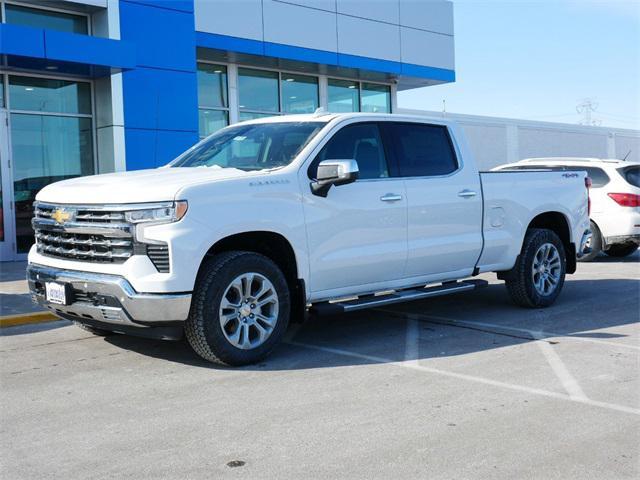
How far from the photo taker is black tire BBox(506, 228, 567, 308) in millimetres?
8328

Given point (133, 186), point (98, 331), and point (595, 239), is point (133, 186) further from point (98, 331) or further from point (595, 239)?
point (595, 239)

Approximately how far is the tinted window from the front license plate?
7.73ft

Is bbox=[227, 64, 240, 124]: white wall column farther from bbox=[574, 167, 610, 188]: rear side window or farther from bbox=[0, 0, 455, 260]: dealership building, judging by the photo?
bbox=[574, 167, 610, 188]: rear side window

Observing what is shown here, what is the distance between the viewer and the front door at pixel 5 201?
13.5m

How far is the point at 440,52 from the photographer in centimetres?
2097

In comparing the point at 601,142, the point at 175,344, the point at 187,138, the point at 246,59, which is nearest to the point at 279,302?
the point at 175,344

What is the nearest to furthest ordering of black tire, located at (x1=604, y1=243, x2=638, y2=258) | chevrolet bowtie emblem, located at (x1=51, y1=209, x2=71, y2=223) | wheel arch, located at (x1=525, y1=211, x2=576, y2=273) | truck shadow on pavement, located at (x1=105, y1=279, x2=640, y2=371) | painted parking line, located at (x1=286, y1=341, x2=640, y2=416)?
painted parking line, located at (x1=286, y1=341, x2=640, y2=416) → chevrolet bowtie emblem, located at (x1=51, y1=209, x2=71, y2=223) → truck shadow on pavement, located at (x1=105, y1=279, x2=640, y2=371) → wheel arch, located at (x1=525, y1=211, x2=576, y2=273) → black tire, located at (x1=604, y1=243, x2=638, y2=258)

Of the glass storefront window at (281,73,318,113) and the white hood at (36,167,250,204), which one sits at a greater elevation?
the glass storefront window at (281,73,318,113)

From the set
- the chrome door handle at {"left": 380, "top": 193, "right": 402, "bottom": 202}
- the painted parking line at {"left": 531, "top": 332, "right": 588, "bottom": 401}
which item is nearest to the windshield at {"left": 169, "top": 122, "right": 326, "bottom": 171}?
the chrome door handle at {"left": 380, "top": 193, "right": 402, "bottom": 202}

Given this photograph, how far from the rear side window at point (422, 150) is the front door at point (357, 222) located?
0.22 metres

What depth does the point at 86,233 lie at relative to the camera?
5930mm

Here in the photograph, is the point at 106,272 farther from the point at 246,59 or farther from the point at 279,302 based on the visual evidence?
the point at 246,59

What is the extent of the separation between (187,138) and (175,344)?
927 cm

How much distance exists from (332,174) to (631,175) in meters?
8.23
